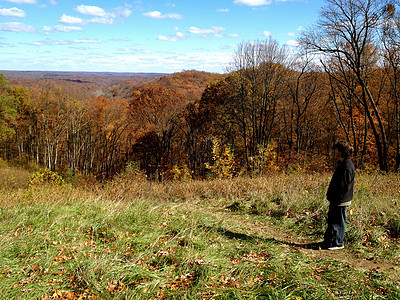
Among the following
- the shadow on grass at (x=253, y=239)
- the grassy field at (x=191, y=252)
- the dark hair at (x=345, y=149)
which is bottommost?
the shadow on grass at (x=253, y=239)

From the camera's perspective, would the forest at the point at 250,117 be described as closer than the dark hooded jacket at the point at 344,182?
No

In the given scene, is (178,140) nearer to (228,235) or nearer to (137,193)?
(137,193)

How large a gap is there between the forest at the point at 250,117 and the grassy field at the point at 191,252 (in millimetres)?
7492

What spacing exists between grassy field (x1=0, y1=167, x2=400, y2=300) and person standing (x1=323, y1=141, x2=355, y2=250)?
259 millimetres

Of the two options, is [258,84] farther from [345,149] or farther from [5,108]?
[5,108]

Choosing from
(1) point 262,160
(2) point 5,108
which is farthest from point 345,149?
(2) point 5,108

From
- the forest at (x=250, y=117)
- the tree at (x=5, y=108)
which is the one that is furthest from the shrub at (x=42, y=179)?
the tree at (x=5, y=108)

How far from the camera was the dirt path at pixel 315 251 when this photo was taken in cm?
403

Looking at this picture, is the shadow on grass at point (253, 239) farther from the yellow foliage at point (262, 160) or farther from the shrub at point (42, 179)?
the yellow foliage at point (262, 160)

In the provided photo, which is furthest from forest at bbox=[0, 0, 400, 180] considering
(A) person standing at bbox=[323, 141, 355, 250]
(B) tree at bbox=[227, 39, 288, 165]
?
(A) person standing at bbox=[323, 141, 355, 250]

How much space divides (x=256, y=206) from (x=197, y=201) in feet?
5.88

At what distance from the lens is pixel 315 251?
4.68 meters

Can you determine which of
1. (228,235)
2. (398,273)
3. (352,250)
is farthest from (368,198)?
(228,235)

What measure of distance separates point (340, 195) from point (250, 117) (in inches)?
787
